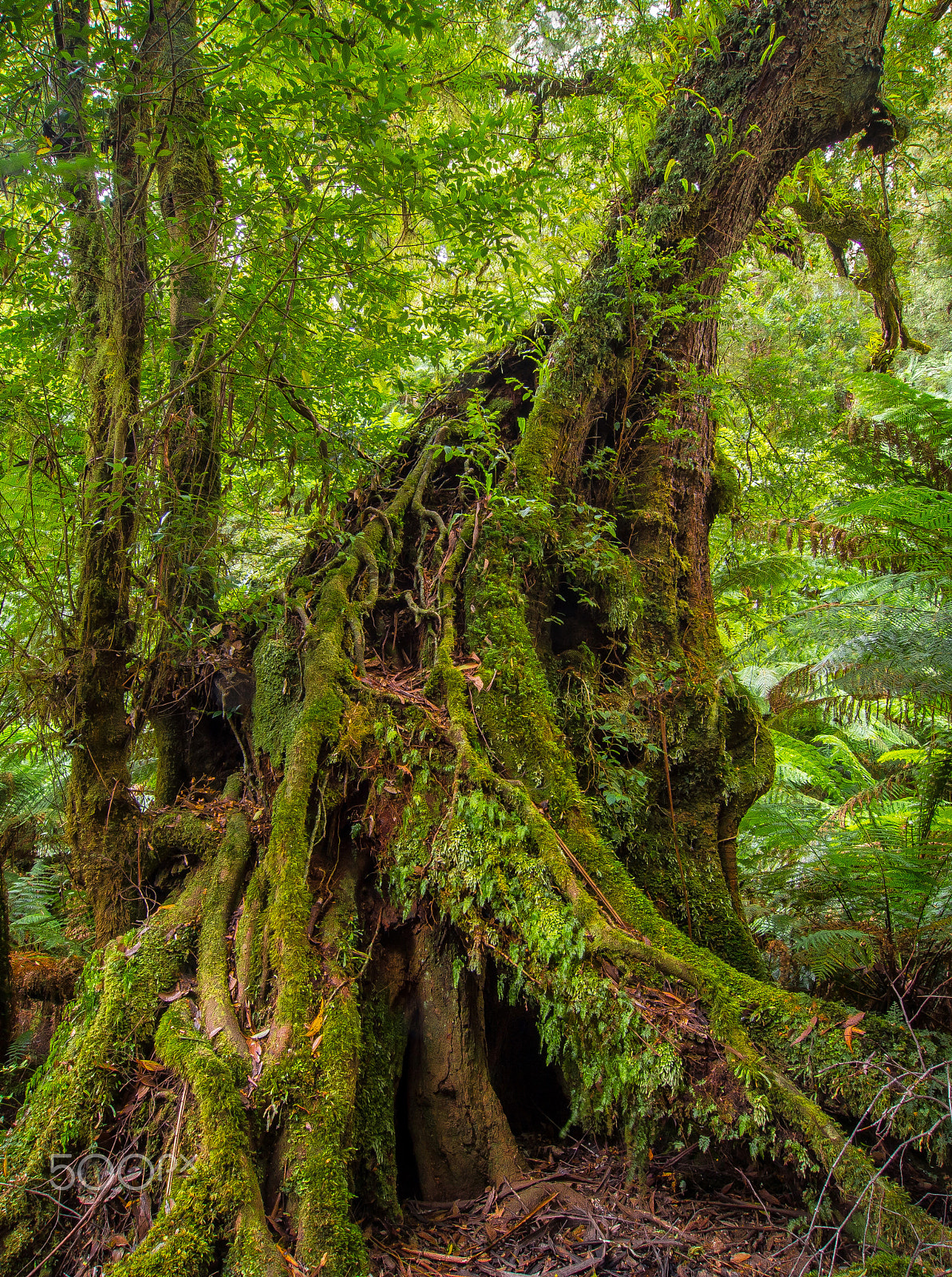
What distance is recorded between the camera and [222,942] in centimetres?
263

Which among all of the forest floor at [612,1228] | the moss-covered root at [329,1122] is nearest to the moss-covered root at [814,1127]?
the forest floor at [612,1228]

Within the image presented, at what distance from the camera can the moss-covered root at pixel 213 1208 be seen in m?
1.76

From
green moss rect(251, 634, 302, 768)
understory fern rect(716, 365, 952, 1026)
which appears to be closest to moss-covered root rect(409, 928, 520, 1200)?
green moss rect(251, 634, 302, 768)

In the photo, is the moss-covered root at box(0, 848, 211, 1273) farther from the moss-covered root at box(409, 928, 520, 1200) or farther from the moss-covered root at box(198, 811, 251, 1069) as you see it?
the moss-covered root at box(409, 928, 520, 1200)

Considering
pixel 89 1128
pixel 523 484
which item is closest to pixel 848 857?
pixel 523 484

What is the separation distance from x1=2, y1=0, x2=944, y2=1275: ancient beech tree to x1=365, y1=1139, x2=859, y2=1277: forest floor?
0.13 m

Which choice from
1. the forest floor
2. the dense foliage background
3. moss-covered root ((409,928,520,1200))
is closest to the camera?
the forest floor

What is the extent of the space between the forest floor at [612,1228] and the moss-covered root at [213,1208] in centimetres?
44

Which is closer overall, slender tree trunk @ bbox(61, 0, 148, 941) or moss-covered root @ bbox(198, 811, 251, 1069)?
moss-covered root @ bbox(198, 811, 251, 1069)

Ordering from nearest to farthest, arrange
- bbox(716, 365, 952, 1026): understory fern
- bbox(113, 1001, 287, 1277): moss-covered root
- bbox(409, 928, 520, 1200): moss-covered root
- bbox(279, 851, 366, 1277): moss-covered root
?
bbox(113, 1001, 287, 1277): moss-covered root → bbox(279, 851, 366, 1277): moss-covered root → bbox(409, 928, 520, 1200): moss-covered root → bbox(716, 365, 952, 1026): understory fern

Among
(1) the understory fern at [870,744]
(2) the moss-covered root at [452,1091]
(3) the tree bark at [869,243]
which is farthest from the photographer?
(3) the tree bark at [869,243]

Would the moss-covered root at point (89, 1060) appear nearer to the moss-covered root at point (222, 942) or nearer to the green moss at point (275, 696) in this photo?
the moss-covered root at point (222, 942)

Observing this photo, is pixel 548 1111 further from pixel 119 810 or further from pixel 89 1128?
pixel 119 810

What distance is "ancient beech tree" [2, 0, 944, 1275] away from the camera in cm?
209
